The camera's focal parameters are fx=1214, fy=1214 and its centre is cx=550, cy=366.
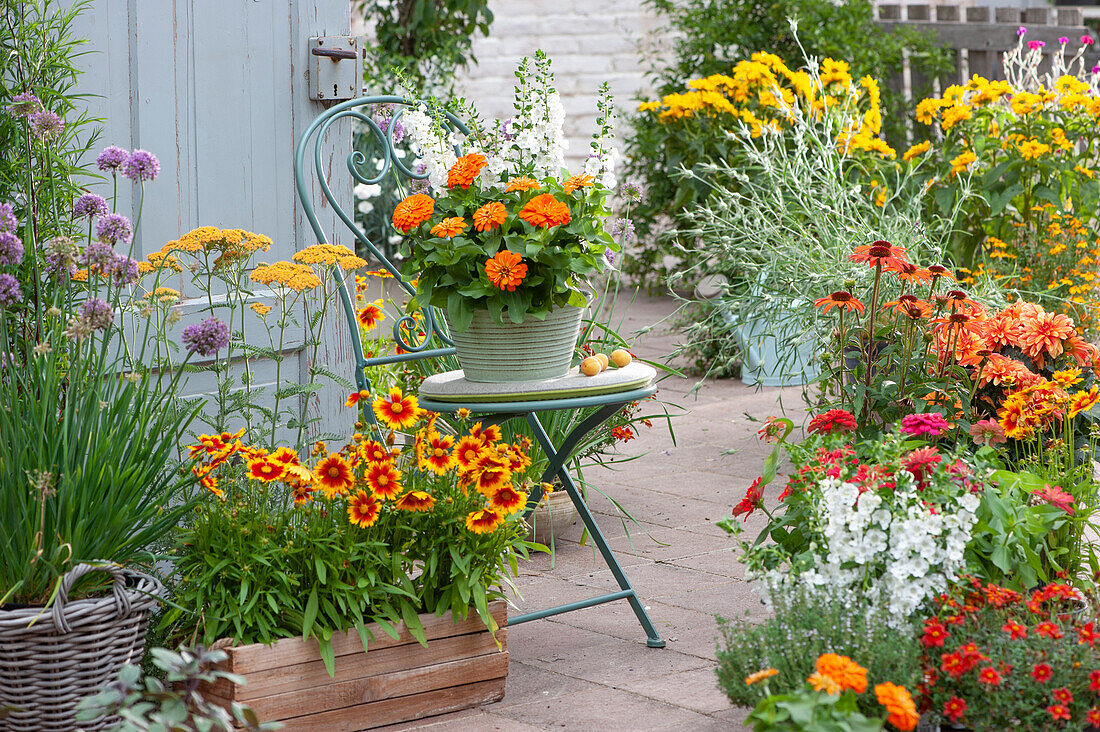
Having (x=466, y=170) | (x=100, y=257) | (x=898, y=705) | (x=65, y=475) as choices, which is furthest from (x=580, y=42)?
(x=898, y=705)

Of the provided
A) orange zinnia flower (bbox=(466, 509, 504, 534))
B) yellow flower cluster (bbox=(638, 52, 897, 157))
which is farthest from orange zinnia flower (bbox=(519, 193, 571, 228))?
yellow flower cluster (bbox=(638, 52, 897, 157))

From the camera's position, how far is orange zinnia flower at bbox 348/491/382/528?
218cm

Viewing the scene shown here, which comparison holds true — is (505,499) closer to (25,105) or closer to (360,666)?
(360,666)

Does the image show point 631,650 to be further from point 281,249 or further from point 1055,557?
point 281,249

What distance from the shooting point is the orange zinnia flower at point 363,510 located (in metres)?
2.18

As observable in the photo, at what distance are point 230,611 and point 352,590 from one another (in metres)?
0.22

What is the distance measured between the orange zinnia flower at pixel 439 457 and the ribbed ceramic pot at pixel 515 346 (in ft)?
0.83

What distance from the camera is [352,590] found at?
2201 millimetres

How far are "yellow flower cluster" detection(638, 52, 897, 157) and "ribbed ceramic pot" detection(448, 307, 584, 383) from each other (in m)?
2.81

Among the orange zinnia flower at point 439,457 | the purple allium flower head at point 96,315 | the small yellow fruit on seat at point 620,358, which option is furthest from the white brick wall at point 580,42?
the purple allium flower head at point 96,315

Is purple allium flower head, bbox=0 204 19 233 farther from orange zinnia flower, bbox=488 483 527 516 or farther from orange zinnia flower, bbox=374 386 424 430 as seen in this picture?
orange zinnia flower, bbox=488 483 527 516

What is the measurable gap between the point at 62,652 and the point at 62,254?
2.15ft

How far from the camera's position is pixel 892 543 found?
2.00 metres

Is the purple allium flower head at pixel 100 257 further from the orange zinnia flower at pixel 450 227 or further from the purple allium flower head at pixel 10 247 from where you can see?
Answer: the orange zinnia flower at pixel 450 227
